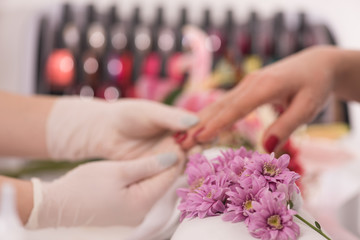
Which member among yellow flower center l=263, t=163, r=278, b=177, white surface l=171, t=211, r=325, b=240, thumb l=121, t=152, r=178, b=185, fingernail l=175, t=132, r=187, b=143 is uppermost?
yellow flower center l=263, t=163, r=278, b=177

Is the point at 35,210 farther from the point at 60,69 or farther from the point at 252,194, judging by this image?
the point at 60,69

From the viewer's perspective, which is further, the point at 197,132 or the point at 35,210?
the point at 197,132

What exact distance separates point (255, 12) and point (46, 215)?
2201mm

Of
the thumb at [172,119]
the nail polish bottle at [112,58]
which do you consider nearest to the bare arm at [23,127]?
the thumb at [172,119]

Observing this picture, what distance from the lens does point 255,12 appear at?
260 centimetres

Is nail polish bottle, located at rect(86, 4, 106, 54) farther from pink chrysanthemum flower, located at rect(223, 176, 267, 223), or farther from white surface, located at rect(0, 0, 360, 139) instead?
pink chrysanthemum flower, located at rect(223, 176, 267, 223)

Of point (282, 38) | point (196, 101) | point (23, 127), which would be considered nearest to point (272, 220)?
point (23, 127)

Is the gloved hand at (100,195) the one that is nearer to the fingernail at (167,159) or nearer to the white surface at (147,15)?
the fingernail at (167,159)

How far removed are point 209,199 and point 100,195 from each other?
0.25m

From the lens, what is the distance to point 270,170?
0.45 m

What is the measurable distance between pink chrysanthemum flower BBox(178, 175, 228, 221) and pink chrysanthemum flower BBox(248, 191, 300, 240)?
0.19ft

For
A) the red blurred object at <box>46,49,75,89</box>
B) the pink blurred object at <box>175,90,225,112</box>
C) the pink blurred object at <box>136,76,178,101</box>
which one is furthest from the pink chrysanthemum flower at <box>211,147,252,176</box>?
the red blurred object at <box>46,49,75,89</box>

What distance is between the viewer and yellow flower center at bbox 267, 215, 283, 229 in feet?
1.38

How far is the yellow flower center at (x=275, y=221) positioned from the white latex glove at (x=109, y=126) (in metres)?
0.39
